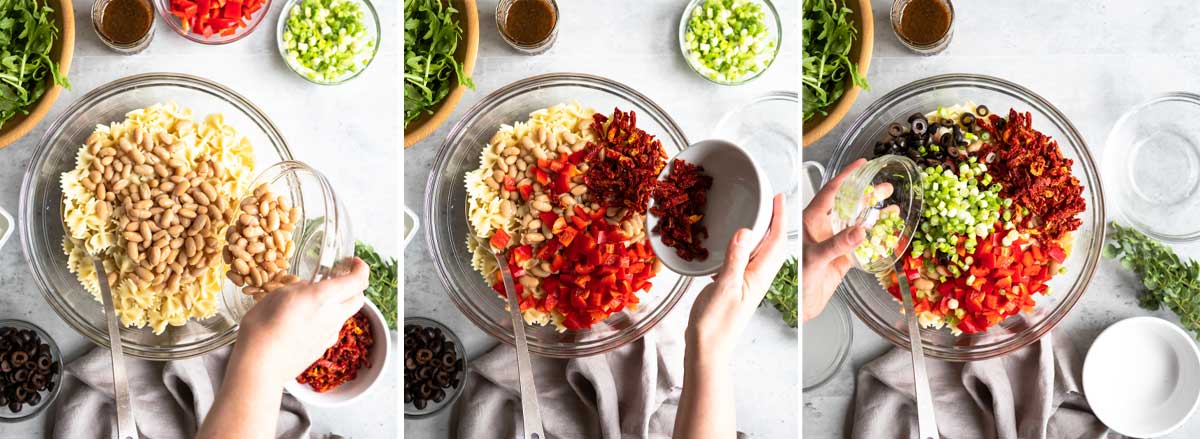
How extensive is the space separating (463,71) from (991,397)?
1.35 metres

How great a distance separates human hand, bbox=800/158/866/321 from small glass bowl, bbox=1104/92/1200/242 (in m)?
0.82

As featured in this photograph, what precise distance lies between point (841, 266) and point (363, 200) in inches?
37.4

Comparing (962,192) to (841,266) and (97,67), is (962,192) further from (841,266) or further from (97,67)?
(97,67)

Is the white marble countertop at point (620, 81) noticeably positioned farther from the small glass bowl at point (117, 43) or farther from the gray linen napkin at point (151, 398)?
the small glass bowl at point (117, 43)

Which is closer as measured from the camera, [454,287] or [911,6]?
[454,287]

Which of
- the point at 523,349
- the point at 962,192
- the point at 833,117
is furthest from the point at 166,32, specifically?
the point at 962,192

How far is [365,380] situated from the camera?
138cm

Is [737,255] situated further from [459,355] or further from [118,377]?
[118,377]

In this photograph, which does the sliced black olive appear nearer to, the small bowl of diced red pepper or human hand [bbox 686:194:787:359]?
human hand [bbox 686:194:787:359]

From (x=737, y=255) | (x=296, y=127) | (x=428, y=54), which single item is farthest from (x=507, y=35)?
(x=737, y=255)

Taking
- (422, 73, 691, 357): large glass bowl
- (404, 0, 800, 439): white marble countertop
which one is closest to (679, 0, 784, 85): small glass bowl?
(404, 0, 800, 439): white marble countertop

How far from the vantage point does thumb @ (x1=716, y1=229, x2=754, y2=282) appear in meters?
1.24

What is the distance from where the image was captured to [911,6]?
1557 millimetres

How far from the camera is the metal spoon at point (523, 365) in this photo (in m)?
1.33
